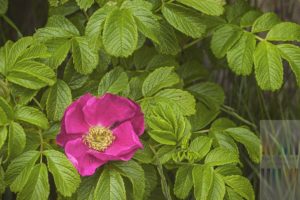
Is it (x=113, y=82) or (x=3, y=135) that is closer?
(x=3, y=135)

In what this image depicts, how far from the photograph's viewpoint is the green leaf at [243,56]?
1.44 m

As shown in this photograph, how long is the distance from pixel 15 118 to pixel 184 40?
0.52m

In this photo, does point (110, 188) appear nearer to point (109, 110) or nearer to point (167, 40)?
point (109, 110)

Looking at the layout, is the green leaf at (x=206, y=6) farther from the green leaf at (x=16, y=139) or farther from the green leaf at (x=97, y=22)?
the green leaf at (x=16, y=139)

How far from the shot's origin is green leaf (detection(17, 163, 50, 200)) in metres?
1.27

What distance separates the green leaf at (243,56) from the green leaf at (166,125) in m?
0.26

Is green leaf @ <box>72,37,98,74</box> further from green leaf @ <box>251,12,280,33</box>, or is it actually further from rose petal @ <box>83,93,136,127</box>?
green leaf @ <box>251,12,280,33</box>

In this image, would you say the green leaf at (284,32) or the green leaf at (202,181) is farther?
the green leaf at (284,32)

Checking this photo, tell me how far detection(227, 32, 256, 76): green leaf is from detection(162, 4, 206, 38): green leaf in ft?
0.25

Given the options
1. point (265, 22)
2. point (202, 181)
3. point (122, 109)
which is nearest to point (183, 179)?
point (202, 181)

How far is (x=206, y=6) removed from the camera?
1391 mm

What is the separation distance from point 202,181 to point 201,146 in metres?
0.08

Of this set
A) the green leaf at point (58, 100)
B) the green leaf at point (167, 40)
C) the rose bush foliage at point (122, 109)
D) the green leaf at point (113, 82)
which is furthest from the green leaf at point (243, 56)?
the green leaf at point (58, 100)

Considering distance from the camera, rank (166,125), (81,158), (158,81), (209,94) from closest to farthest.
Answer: (166,125)
(81,158)
(158,81)
(209,94)
